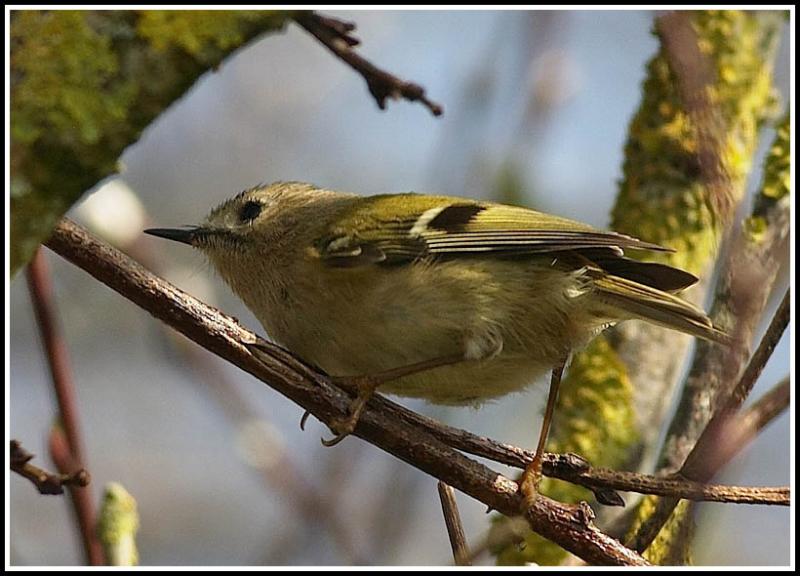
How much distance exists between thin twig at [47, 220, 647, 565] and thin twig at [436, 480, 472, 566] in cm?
5

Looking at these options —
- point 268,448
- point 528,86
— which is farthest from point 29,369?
point 528,86

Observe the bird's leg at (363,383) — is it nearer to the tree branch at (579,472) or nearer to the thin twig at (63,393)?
the tree branch at (579,472)

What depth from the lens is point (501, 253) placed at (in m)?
2.28

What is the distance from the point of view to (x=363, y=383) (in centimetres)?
204

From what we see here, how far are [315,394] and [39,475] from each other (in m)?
0.54

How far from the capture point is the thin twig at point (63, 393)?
5.03ft

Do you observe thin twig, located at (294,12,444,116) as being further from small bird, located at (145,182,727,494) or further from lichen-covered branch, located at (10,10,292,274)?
small bird, located at (145,182,727,494)

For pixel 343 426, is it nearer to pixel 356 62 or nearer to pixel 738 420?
pixel 356 62

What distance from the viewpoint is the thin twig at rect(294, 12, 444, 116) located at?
152 centimetres

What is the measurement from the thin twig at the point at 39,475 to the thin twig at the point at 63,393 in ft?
0.12

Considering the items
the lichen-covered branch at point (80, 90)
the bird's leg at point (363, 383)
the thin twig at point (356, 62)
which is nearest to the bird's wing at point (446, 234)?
the bird's leg at point (363, 383)

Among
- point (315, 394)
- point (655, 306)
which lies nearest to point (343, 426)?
point (315, 394)

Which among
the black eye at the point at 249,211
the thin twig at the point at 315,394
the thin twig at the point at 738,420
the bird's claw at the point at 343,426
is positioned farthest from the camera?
the black eye at the point at 249,211

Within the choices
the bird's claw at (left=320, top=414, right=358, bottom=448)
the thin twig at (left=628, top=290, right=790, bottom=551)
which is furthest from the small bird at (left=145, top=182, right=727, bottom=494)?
the thin twig at (left=628, top=290, right=790, bottom=551)
